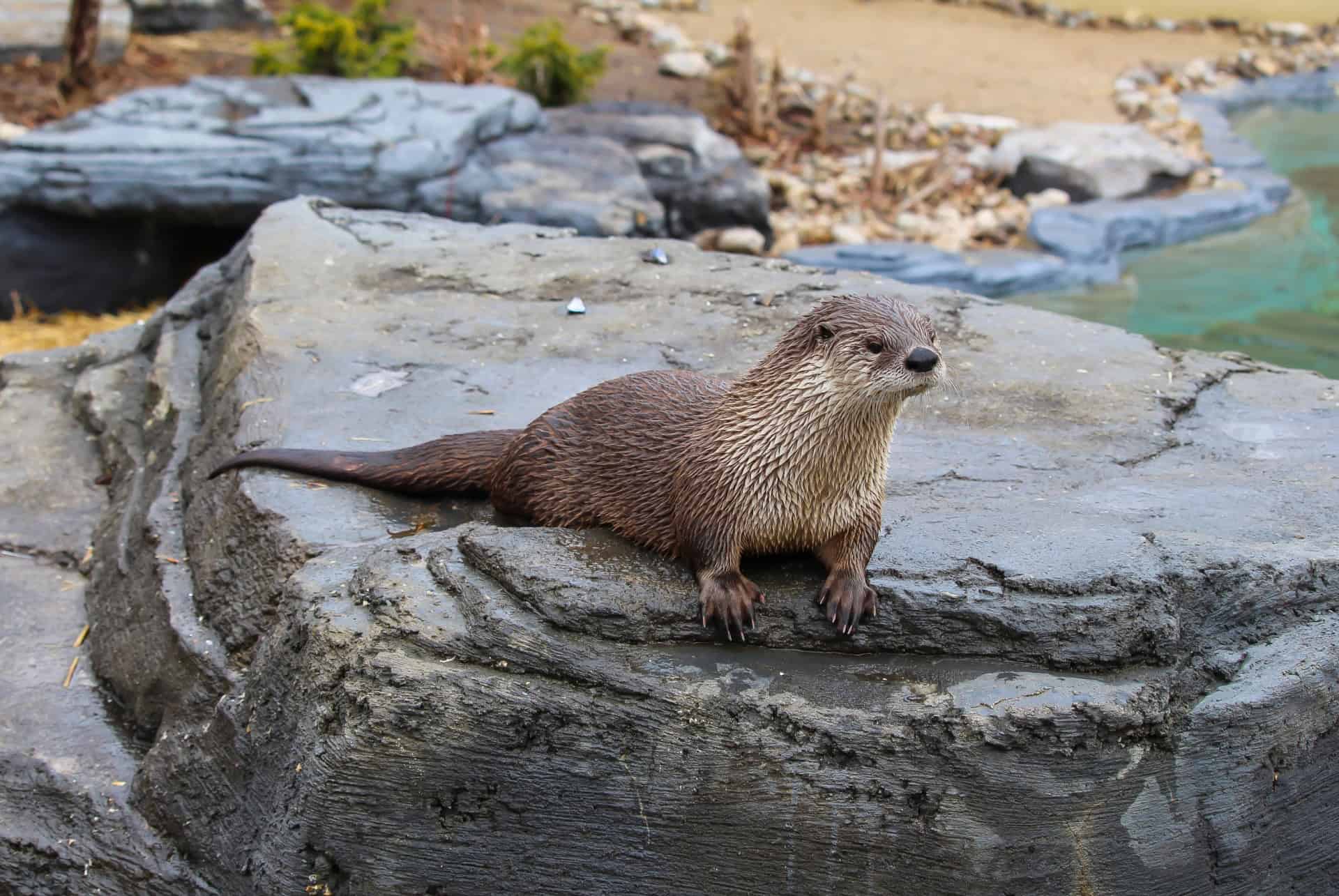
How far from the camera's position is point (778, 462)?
2547mm

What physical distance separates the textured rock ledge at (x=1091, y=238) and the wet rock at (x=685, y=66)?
3.41 m

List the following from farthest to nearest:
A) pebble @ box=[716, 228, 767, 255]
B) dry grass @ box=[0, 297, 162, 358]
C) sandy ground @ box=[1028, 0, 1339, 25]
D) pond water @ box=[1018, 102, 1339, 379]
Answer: sandy ground @ box=[1028, 0, 1339, 25] → pebble @ box=[716, 228, 767, 255] → pond water @ box=[1018, 102, 1339, 379] → dry grass @ box=[0, 297, 162, 358]

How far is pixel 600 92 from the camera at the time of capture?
10.5 m

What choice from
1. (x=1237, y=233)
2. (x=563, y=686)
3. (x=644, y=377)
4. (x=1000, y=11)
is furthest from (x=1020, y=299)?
(x=1000, y=11)

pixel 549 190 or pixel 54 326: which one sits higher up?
pixel 549 190

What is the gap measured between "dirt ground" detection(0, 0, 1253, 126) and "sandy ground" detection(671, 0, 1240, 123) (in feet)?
0.07

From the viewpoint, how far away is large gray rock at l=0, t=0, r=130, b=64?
886 cm

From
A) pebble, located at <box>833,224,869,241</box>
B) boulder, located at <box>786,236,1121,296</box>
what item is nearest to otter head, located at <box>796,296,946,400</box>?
boulder, located at <box>786,236,1121,296</box>

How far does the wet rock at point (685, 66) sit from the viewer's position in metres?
11.1

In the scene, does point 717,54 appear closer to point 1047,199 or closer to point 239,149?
point 1047,199

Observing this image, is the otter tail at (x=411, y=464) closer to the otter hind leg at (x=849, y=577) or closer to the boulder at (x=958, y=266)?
the otter hind leg at (x=849, y=577)

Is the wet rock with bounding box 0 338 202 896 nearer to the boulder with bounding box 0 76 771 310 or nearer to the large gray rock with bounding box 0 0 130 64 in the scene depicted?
the boulder with bounding box 0 76 771 310

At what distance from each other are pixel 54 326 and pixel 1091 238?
6030 mm

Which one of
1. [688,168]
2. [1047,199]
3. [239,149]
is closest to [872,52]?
[1047,199]
